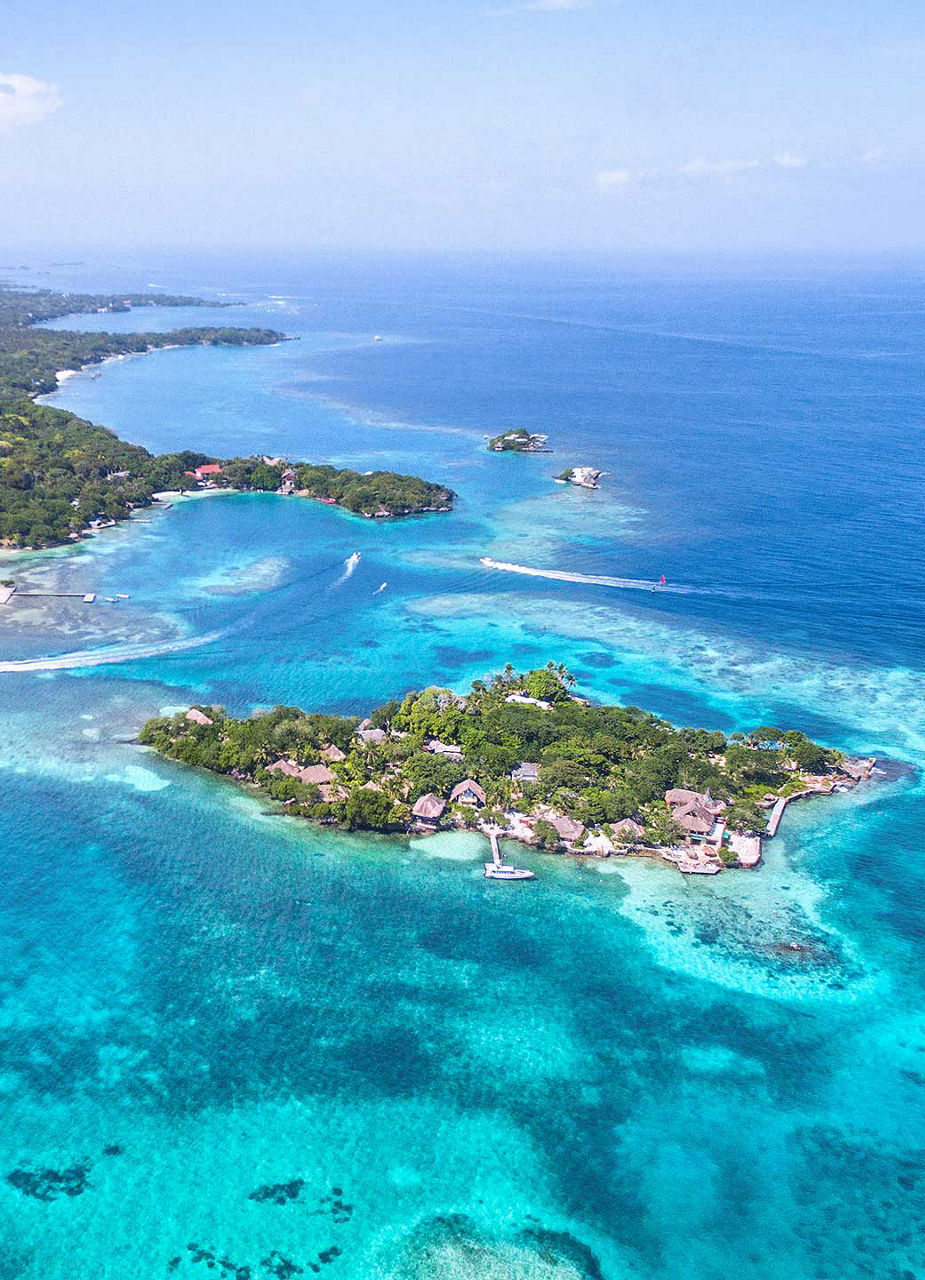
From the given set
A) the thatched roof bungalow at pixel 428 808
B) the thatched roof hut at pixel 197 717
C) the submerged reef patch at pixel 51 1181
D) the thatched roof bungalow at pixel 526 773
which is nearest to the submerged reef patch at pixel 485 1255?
the submerged reef patch at pixel 51 1181

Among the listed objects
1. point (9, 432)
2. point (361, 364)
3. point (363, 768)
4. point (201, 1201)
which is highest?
point (361, 364)

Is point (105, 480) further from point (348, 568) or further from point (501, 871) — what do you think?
point (501, 871)

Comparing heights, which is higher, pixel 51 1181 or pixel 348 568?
pixel 348 568

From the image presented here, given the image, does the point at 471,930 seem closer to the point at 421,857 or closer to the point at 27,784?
the point at 421,857

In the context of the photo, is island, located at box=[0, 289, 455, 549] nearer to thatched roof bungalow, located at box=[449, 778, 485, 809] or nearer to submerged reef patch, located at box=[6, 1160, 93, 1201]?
thatched roof bungalow, located at box=[449, 778, 485, 809]

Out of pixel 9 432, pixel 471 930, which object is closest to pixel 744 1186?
pixel 471 930

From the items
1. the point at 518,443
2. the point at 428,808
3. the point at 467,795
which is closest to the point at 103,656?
the point at 428,808

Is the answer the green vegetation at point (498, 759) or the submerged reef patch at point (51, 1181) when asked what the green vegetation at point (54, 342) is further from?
the submerged reef patch at point (51, 1181)
